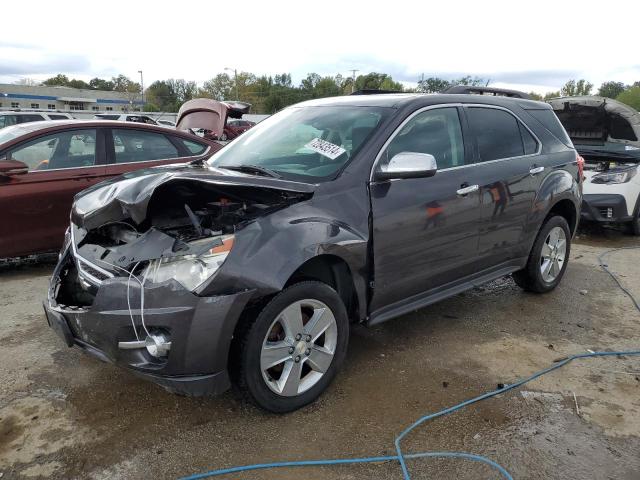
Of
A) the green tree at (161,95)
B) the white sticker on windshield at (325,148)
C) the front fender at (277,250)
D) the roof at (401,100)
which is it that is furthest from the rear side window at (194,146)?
the green tree at (161,95)

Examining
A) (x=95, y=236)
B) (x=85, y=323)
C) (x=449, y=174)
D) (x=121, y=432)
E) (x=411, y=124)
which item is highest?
(x=411, y=124)

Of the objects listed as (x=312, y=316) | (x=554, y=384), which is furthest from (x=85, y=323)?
(x=554, y=384)

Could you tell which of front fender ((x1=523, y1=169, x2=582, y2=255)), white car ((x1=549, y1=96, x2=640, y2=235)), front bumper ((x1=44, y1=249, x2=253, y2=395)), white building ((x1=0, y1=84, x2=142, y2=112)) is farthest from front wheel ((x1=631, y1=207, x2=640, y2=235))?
white building ((x1=0, y1=84, x2=142, y2=112))

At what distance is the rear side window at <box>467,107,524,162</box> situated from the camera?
4129mm

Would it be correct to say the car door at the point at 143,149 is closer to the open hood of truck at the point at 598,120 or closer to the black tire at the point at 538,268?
the black tire at the point at 538,268

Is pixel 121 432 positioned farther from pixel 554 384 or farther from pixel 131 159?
pixel 131 159

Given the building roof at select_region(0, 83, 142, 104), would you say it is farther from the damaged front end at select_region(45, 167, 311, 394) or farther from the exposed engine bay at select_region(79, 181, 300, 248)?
the damaged front end at select_region(45, 167, 311, 394)

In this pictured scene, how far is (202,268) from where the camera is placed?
260 centimetres

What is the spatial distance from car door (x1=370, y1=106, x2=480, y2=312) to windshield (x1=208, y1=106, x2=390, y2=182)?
0.79 feet

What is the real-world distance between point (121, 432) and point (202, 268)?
103 cm

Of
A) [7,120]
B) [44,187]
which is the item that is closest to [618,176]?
[44,187]

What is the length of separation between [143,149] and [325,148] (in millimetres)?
3265

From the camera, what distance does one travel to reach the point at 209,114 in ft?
25.0

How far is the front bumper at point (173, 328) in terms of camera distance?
100 inches
